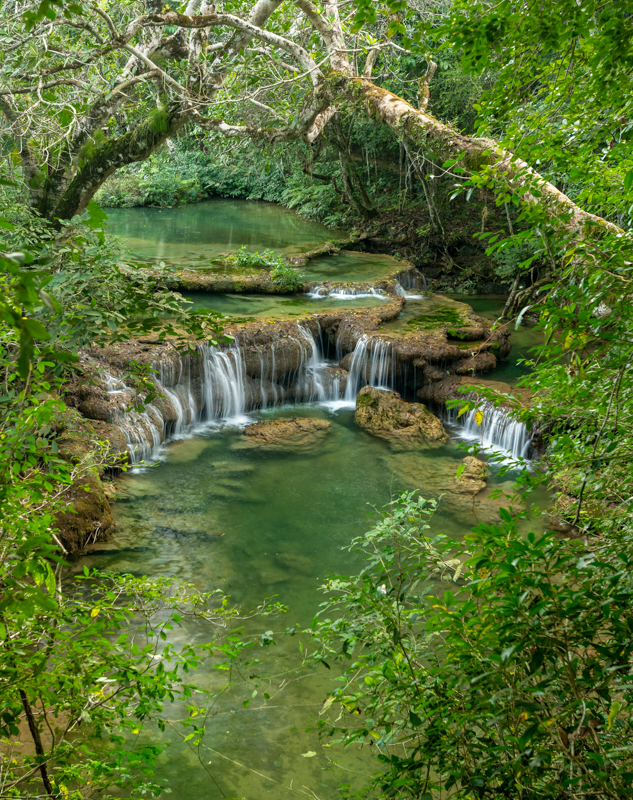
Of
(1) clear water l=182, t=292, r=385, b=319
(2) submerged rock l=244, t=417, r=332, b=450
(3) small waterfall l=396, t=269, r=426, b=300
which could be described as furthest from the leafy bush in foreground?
(3) small waterfall l=396, t=269, r=426, b=300

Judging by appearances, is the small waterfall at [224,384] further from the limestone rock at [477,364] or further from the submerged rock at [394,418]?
the limestone rock at [477,364]

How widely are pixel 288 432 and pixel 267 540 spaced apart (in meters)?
2.73

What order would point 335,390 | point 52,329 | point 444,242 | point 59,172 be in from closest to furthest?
point 52,329, point 59,172, point 335,390, point 444,242

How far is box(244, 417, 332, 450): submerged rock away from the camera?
902cm

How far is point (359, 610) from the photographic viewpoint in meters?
2.66

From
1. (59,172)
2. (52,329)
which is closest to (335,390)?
(59,172)

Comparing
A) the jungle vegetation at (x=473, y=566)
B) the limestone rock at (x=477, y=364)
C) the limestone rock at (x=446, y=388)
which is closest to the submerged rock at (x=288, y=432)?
the limestone rock at (x=446, y=388)

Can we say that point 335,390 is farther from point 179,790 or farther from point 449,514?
point 179,790

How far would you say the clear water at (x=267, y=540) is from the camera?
4027mm

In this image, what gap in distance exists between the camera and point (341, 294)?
43.2ft

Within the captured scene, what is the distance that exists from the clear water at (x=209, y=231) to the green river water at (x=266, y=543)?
23.0 feet

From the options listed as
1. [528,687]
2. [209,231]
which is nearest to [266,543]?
[528,687]

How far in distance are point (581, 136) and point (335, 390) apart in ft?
25.9

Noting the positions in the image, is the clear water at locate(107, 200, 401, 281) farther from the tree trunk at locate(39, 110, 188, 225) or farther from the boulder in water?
the tree trunk at locate(39, 110, 188, 225)
